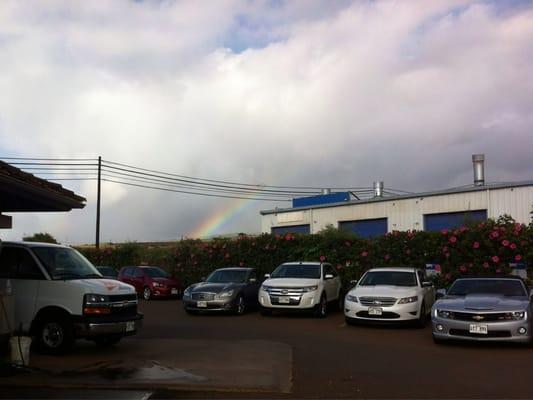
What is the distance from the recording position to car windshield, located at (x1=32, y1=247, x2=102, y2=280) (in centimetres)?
1088

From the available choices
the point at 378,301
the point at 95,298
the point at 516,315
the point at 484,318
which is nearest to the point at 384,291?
the point at 378,301

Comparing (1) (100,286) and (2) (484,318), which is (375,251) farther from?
(1) (100,286)

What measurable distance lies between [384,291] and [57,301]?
8.17 m

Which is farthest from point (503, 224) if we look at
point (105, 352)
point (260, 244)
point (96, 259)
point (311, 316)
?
point (96, 259)

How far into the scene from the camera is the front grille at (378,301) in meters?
14.9

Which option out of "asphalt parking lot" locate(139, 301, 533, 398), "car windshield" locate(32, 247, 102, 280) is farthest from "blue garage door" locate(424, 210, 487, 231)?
"car windshield" locate(32, 247, 102, 280)

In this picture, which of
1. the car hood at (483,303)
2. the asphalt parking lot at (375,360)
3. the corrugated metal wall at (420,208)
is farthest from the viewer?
the corrugated metal wall at (420,208)

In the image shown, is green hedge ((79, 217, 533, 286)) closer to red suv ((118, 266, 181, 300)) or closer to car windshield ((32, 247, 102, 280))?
red suv ((118, 266, 181, 300))

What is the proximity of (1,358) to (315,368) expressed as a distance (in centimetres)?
513

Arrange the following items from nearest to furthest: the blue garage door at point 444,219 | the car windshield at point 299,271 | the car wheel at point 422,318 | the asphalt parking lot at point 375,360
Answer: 1. the asphalt parking lot at point 375,360
2. the car wheel at point 422,318
3. the car windshield at point 299,271
4. the blue garage door at point 444,219

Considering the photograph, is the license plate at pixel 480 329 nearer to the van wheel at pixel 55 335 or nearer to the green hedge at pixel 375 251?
the van wheel at pixel 55 335

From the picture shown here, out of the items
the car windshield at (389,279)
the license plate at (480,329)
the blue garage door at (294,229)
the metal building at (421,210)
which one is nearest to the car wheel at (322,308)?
the car windshield at (389,279)

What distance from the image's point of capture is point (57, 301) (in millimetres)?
10414

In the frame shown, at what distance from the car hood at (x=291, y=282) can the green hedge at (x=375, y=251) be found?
476cm
